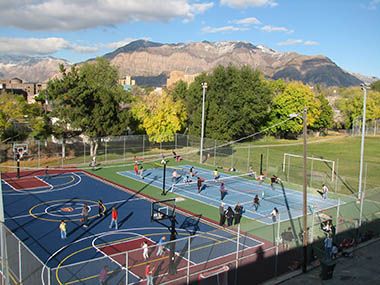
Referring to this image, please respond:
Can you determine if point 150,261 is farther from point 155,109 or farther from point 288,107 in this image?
point 288,107

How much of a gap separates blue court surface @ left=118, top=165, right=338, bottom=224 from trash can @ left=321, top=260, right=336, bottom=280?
9.73 meters

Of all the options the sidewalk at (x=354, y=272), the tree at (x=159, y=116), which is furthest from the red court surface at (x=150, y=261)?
the tree at (x=159, y=116)

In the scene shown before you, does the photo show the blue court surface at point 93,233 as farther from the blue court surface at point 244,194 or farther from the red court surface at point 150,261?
the blue court surface at point 244,194

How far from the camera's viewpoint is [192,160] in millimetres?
55812

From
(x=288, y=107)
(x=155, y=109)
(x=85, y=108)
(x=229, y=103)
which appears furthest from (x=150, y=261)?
(x=288, y=107)

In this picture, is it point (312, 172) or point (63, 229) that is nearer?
point (63, 229)

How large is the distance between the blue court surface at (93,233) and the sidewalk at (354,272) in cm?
284

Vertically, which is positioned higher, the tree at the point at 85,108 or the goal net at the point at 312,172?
the tree at the point at 85,108

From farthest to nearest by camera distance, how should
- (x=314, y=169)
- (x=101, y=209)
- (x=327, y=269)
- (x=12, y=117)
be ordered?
(x=12, y=117), (x=314, y=169), (x=101, y=209), (x=327, y=269)

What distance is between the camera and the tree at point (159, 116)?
60.3m

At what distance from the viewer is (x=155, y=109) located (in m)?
63.4

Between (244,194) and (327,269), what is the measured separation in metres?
18.7

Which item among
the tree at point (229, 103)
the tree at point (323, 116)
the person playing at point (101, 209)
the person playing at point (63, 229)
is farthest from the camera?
the tree at point (323, 116)

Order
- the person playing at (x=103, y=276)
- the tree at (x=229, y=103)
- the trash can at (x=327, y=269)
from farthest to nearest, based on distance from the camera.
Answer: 1. the tree at (x=229, y=103)
2. the trash can at (x=327, y=269)
3. the person playing at (x=103, y=276)
